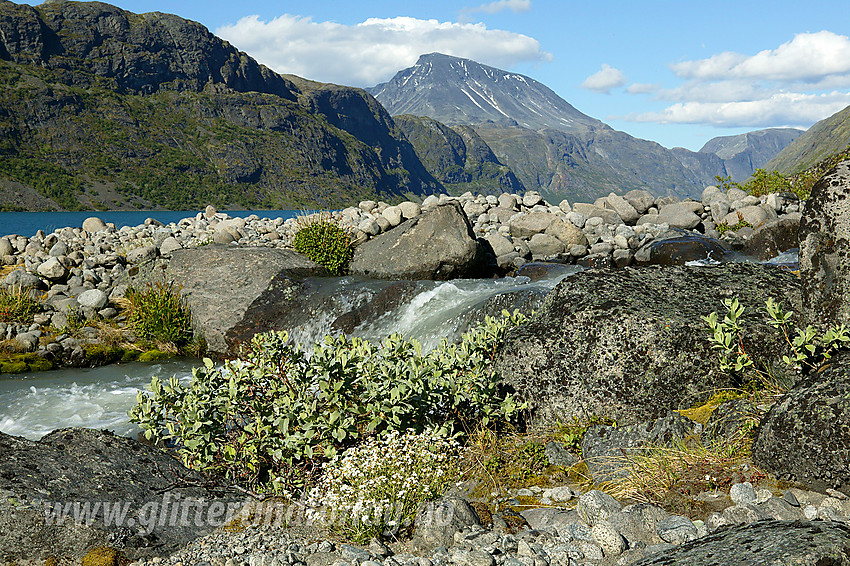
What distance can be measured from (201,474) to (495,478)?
2496mm

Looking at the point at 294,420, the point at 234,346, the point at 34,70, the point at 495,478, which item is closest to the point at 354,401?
the point at 294,420

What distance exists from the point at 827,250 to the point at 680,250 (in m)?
13.3

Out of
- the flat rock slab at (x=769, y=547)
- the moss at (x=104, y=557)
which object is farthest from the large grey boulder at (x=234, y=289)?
the flat rock slab at (x=769, y=547)

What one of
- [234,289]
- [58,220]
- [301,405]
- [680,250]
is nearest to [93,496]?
[301,405]

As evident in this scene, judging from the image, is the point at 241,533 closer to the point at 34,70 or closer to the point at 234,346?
the point at 234,346

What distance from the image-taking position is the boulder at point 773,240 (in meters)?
17.1

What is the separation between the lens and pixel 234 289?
45.2 feet

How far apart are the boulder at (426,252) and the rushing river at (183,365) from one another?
115cm

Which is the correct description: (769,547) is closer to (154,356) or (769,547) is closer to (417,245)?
(417,245)

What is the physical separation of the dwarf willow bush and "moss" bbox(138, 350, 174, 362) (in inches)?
345

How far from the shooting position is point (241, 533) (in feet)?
13.9

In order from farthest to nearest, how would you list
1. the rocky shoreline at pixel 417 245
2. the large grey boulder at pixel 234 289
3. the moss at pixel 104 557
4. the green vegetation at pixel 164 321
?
the rocky shoreline at pixel 417 245
the green vegetation at pixel 164 321
the large grey boulder at pixel 234 289
the moss at pixel 104 557

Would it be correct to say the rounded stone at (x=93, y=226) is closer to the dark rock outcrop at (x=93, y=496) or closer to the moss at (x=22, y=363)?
the moss at (x=22, y=363)

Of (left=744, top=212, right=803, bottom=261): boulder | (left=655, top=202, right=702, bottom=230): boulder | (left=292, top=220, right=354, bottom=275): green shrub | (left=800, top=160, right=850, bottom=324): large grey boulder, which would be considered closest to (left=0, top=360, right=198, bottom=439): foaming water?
(left=292, top=220, right=354, bottom=275): green shrub
